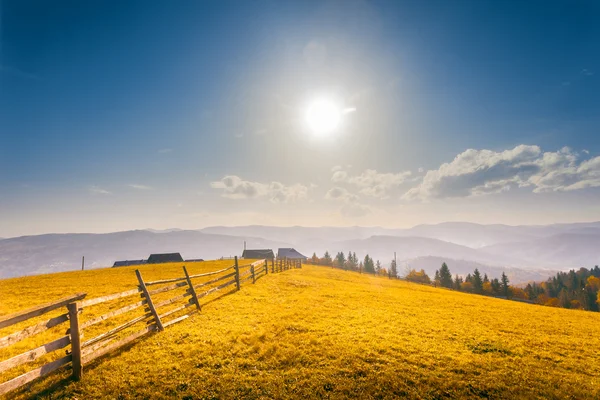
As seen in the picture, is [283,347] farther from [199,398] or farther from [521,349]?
[521,349]

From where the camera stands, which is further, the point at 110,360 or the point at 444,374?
the point at 110,360

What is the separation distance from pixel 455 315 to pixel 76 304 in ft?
63.8

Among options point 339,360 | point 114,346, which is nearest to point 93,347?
point 114,346

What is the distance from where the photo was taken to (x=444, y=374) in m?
7.83

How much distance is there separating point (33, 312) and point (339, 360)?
914 cm

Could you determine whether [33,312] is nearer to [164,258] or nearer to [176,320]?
[176,320]

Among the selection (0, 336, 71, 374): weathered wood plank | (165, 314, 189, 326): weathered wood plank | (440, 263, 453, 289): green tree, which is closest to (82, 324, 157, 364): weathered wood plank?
(165, 314, 189, 326): weathered wood plank

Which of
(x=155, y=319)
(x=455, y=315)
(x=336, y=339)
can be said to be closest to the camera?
(x=336, y=339)

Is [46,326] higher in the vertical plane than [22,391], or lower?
higher

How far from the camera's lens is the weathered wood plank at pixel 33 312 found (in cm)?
601

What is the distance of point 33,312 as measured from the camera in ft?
22.3

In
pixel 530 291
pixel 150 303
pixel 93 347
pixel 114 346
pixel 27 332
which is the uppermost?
pixel 27 332

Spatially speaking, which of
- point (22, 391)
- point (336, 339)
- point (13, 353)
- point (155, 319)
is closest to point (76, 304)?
point (22, 391)

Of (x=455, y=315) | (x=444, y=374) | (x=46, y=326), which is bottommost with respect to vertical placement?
(x=455, y=315)
